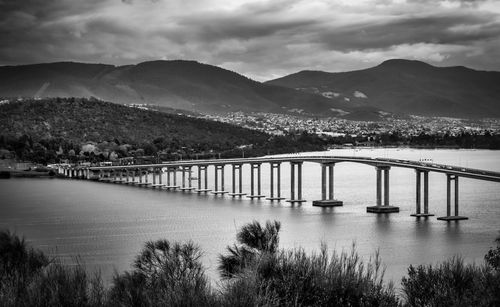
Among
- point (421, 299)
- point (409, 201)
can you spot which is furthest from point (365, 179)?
point (421, 299)

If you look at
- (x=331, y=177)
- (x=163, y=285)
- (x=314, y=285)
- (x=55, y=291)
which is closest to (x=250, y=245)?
(x=163, y=285)

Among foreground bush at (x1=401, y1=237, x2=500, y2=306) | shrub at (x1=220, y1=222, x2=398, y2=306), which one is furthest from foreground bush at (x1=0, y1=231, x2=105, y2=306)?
foreground bush at (x1=401, y1=237, x2=500, y2=306)

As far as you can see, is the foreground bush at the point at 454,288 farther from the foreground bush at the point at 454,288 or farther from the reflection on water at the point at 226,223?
the reflection on water at the point at 226,223

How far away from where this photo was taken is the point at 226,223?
212ft

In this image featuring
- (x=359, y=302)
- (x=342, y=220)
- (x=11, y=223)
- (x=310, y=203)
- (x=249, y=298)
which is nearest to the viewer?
(x=249, y=298)

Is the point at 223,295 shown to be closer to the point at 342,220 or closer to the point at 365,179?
the point at 342,220

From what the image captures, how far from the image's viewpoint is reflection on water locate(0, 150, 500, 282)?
158ft

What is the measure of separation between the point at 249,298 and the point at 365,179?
107119 mm

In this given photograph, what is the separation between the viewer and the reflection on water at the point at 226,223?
1895 inches

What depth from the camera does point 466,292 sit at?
21.5 meters

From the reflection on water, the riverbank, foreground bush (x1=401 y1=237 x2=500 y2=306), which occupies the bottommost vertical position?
the reflection on water

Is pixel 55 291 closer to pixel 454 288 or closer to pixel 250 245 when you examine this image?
pixel 454 288

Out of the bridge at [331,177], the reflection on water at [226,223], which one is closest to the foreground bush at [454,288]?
the reflection on water at [226,223]

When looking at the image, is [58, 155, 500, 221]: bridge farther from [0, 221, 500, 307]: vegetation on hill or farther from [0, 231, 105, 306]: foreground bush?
[0, 231, 105, 306]: foreground bush
